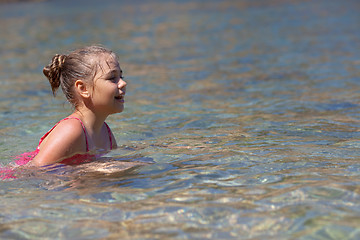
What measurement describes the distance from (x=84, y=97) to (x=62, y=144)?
Result: 0.48 meters

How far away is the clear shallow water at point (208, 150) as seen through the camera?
110 inches

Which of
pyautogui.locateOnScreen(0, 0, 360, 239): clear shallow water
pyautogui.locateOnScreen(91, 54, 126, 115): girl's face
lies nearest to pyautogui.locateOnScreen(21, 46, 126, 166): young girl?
pyautogui.locateOnScreen(91, 54, 126, 115): girl's face

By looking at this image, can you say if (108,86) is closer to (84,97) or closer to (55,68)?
(84,97)

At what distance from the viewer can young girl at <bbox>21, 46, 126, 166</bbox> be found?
3.97m

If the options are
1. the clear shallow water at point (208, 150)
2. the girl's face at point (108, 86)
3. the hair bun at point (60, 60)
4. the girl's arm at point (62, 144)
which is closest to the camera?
the clear shallow water at point (208, 150)

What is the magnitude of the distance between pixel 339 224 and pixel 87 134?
2.19 meters

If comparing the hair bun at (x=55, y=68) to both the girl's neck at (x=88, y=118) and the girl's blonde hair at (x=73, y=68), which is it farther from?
the girl's neck at (x=88, y=118)

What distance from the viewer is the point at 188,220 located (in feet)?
9.18

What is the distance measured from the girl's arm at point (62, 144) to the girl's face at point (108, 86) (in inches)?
10.4

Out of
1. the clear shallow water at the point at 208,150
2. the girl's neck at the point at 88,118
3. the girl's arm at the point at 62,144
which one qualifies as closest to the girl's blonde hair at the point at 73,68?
the girl's neck at the point at 88,118

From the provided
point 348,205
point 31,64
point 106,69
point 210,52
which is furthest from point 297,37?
point 348,205

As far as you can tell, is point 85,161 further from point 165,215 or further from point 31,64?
point 31,64

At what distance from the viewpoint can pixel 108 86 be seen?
161 inches

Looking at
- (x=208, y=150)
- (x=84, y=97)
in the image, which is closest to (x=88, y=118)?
(x=84, y=97)
